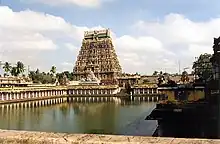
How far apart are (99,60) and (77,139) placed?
Answer: 12547cm

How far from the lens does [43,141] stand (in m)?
3.65

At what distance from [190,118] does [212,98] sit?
239 cm

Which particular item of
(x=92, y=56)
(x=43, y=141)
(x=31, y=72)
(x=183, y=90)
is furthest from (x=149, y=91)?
(x=43, y=141)

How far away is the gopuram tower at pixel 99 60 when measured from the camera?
413 ft

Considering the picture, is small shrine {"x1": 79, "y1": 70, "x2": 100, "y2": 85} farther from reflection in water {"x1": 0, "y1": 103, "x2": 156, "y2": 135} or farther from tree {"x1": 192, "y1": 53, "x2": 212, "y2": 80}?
reflection in water {"x1": 0, "y1": 103, "x2": 156, "y2": 135}

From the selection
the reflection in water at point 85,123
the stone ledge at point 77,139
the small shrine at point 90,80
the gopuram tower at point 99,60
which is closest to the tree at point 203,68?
the reflection in water at point 85,123

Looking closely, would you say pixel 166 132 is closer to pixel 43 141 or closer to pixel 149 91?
pixel 43 141

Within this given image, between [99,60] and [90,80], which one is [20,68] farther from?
[99,60]

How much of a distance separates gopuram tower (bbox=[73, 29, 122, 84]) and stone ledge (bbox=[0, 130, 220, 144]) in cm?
12038

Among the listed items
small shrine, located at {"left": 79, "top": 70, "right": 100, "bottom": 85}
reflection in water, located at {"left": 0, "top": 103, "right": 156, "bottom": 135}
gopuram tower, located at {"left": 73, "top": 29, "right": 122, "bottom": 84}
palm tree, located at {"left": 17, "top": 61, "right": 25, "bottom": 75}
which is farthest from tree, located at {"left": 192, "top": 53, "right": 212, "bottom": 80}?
palm tree, located at {"left": 17, "top": 61, "right": 25, "bottom": 75}

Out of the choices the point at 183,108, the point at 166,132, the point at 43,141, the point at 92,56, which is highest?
the point at 92,56

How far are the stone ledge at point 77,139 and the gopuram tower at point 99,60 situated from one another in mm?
120375

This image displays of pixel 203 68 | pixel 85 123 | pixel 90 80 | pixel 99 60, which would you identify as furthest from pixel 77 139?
pixel 99 60

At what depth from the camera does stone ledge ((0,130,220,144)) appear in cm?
338
